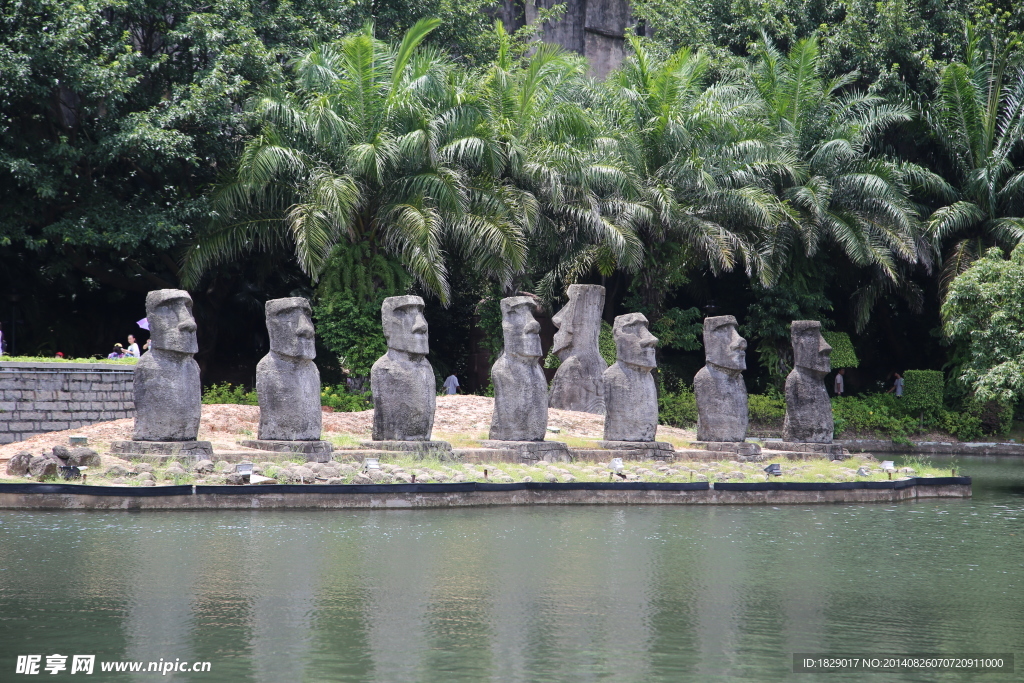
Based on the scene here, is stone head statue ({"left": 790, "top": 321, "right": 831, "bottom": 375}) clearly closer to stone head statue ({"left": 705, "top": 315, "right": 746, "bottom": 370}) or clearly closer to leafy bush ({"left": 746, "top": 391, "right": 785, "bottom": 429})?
stone head statue ({"left": 705, "top": 315, "right": 746, "bottom": 370})

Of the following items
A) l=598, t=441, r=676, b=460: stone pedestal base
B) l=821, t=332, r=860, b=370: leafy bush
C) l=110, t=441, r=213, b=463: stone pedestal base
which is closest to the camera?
l=110, t=441, r=213, b=463: stone pedestal base

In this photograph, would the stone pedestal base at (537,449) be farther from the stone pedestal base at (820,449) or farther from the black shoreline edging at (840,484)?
the stone pedestal base at (820,449)

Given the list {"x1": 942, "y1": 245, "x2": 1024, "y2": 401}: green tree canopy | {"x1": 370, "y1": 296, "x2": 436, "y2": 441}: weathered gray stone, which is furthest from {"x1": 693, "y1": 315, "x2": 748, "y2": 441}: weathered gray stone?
{"x1": 370, "y1": 296, "x2": 436, "y2": 441}: weathered gray stone

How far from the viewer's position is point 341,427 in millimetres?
16234

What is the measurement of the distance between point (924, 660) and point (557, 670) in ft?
7.31

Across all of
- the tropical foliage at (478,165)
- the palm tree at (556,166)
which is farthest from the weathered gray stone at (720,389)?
the palm tree at (556,166)

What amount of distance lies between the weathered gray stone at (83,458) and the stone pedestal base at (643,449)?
6.36 m

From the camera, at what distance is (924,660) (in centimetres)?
648

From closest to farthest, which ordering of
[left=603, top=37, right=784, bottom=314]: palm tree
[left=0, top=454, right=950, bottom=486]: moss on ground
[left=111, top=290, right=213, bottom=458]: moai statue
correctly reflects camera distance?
1. [left=0, top=454, right=950, bottom=486]: moss on ground
2. [left=111, top=290, right=213, bottom=458]: moai statue
3. [left=603, top=37, right=784, bottom=314]: palm tree

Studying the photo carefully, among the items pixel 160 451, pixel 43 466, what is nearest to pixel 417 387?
pixel 160 451

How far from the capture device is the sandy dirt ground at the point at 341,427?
1361 centimetres

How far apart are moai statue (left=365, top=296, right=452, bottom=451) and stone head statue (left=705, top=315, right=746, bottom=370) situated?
13.8ft

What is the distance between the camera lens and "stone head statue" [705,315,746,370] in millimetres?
14914
